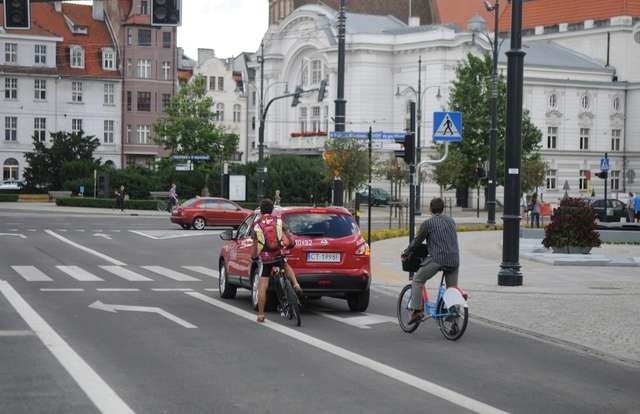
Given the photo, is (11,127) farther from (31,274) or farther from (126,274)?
(31,274)

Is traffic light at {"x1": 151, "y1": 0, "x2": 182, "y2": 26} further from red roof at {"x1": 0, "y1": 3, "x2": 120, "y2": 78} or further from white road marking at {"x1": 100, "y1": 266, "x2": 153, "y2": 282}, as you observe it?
red roof at {"x1": 0, "y1": 3, "x2": 120, "y2": 78}

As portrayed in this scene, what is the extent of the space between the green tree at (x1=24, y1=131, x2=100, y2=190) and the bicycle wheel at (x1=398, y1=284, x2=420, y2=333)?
212ft

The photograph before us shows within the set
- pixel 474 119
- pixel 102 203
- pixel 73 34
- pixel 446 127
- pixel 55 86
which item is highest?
pixel 73 34

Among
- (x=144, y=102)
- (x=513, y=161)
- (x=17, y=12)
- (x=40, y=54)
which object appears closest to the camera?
(x=513, y=161)

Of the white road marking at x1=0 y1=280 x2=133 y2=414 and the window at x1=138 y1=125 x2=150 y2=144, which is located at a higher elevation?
the window at x1=138 y1=125 x2=150 y2=144

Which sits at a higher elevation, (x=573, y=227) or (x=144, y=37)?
(x=144, y=37)

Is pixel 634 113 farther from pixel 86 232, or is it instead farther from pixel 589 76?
pixel 86 232

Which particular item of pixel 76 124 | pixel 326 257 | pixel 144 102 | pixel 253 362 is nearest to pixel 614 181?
pixel 144 102

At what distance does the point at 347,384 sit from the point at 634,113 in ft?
314

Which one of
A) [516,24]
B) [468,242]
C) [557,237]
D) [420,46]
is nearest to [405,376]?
[516,24]

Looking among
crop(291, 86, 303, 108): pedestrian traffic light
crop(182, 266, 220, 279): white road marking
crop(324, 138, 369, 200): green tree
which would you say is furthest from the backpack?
crop(291, 86, 303, 108): pedestrian traffic light

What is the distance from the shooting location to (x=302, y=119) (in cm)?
10394

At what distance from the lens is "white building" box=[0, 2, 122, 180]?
3873 inches

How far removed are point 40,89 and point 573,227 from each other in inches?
Answer: 3025
